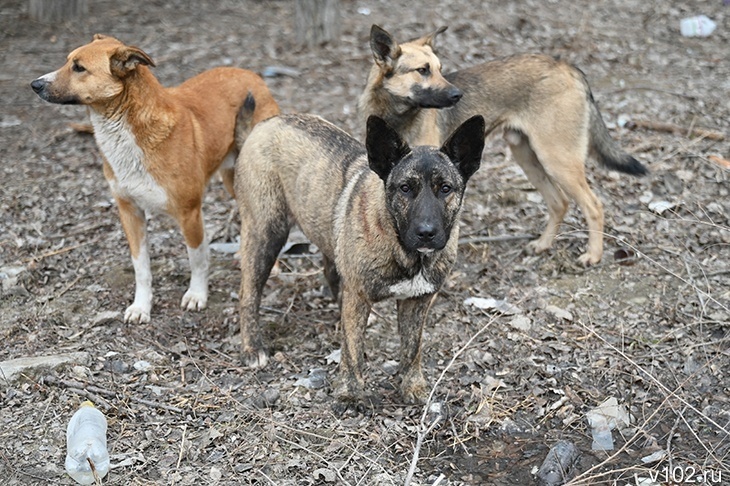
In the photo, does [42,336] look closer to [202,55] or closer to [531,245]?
[531,245]

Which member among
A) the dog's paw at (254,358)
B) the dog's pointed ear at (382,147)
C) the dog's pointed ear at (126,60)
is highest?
the dog's pointed ear at (382,147)

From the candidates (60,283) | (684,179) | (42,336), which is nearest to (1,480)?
(42,336)

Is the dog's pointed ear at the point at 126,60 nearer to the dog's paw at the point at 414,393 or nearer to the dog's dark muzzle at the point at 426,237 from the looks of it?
the dog's dark muzzle at the point at 426,237

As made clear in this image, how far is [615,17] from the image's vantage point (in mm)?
12156

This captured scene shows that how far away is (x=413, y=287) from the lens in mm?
4516

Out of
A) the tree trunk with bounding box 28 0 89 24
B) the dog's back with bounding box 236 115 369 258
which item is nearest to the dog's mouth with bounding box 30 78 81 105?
the dog's back with bounding box 236 115 369 258

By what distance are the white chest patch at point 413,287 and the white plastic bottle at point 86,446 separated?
174 cm

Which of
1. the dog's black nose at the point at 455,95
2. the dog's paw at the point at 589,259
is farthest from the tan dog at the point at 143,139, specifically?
the dog's paw at the point at 589,259

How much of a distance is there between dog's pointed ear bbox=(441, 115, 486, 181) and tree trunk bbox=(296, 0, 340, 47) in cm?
651

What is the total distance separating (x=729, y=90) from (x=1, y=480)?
28.9ft

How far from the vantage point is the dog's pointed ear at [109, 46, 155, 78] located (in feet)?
17.6

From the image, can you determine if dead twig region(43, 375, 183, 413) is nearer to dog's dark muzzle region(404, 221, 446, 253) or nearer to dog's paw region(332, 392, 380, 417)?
dog's paw region(332, 392, 380, 417)

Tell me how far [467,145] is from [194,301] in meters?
2.61

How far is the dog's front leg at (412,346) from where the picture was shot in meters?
4.83
